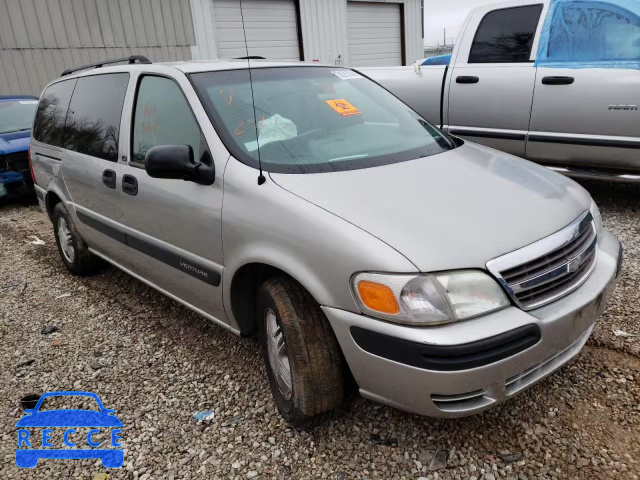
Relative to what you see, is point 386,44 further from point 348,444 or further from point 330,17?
point 348,444

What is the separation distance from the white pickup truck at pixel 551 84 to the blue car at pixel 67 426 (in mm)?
4263

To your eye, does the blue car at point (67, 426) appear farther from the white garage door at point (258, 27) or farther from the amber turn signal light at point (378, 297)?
the white garage door at point (258, 27)

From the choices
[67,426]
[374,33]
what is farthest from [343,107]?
[374,33]

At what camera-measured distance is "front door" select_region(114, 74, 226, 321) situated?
239 centimetres

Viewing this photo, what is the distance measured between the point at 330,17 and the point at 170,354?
12824mm

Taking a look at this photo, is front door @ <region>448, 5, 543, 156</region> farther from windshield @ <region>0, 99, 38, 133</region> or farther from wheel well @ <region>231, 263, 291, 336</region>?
windshield @ <region>0, 99, 38, 133</region>

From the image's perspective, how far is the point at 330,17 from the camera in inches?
542

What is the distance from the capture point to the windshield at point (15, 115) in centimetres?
764

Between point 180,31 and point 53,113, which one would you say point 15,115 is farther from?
point 180,31

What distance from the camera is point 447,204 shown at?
6.55 ft

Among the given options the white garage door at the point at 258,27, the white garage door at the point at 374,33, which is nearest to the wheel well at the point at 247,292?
the white garage door at the point at 258,27

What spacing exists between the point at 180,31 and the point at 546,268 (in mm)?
11604

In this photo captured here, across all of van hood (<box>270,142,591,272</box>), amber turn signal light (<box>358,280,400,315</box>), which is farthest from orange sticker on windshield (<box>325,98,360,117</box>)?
amber turn signal light (<box>358,280,400,315</box>)

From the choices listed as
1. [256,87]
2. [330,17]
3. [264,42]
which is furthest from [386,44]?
[256,87]
